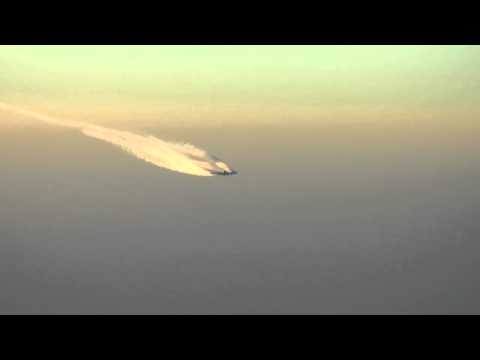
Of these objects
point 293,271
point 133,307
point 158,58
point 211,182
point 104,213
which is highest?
point 158,58

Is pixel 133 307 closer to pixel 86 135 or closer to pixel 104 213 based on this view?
pixel 104 213

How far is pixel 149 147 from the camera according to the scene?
273 cm

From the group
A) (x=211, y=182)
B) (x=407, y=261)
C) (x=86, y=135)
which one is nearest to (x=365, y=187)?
(x=407, y=261)

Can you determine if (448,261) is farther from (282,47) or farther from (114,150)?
(114,150)

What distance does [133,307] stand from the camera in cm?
281

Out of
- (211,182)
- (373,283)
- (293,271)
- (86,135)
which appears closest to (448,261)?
(373,283)

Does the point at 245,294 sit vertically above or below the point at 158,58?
below

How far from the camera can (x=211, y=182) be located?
9.08 ft

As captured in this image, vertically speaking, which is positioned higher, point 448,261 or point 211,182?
point 211,182

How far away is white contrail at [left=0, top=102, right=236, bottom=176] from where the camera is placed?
2717 millimetres

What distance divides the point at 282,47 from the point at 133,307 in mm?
1527

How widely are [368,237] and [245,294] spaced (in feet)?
2.28

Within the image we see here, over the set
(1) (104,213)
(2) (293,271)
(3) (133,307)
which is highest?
(1) (104,213)

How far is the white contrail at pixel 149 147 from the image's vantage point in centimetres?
272
